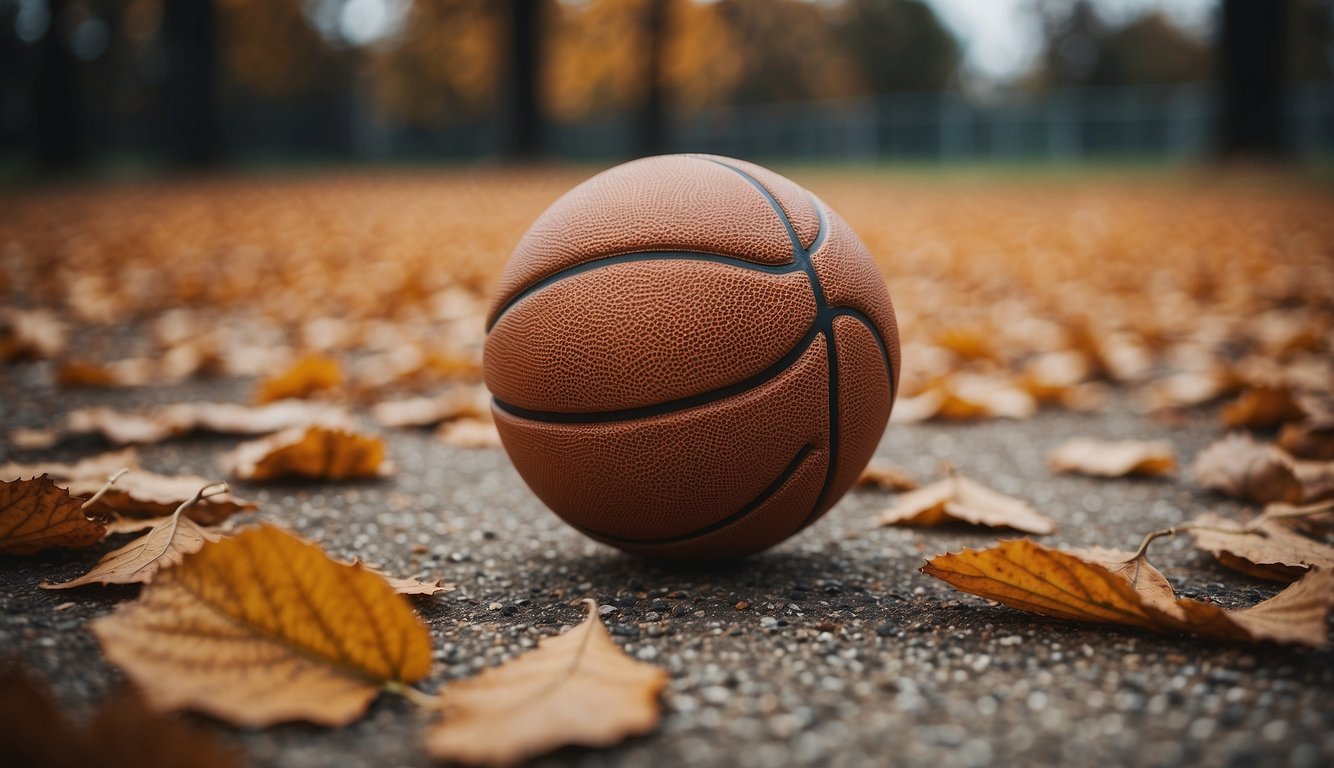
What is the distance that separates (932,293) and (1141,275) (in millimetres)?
1868

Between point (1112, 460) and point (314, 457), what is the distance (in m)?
2.66

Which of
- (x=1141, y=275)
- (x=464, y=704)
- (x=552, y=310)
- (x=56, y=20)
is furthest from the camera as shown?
(x=56, y=20)

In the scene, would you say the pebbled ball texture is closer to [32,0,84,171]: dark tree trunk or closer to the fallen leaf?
the fallen leaf

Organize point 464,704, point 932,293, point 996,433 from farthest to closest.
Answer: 1. point 932,293
2. point 996,433
3. point 464,704

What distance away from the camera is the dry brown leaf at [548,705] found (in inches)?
60.6

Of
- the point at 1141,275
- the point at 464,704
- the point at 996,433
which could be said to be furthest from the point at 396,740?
the point at 1141,275

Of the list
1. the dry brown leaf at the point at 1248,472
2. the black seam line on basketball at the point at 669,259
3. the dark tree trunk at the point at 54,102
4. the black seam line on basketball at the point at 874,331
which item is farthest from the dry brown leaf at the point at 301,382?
the dark tree trunk at the point at 54,102

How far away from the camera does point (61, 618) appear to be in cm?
208

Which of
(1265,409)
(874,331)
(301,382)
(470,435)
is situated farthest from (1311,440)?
(301,382)

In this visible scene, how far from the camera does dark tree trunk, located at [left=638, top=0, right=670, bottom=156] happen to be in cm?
3222

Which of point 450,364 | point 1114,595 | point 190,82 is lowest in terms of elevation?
point 450,364

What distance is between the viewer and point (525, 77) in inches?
1064

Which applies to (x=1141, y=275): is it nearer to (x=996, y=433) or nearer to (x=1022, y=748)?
(x=996, y=433)

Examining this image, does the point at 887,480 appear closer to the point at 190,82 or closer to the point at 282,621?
the point at 282,621
